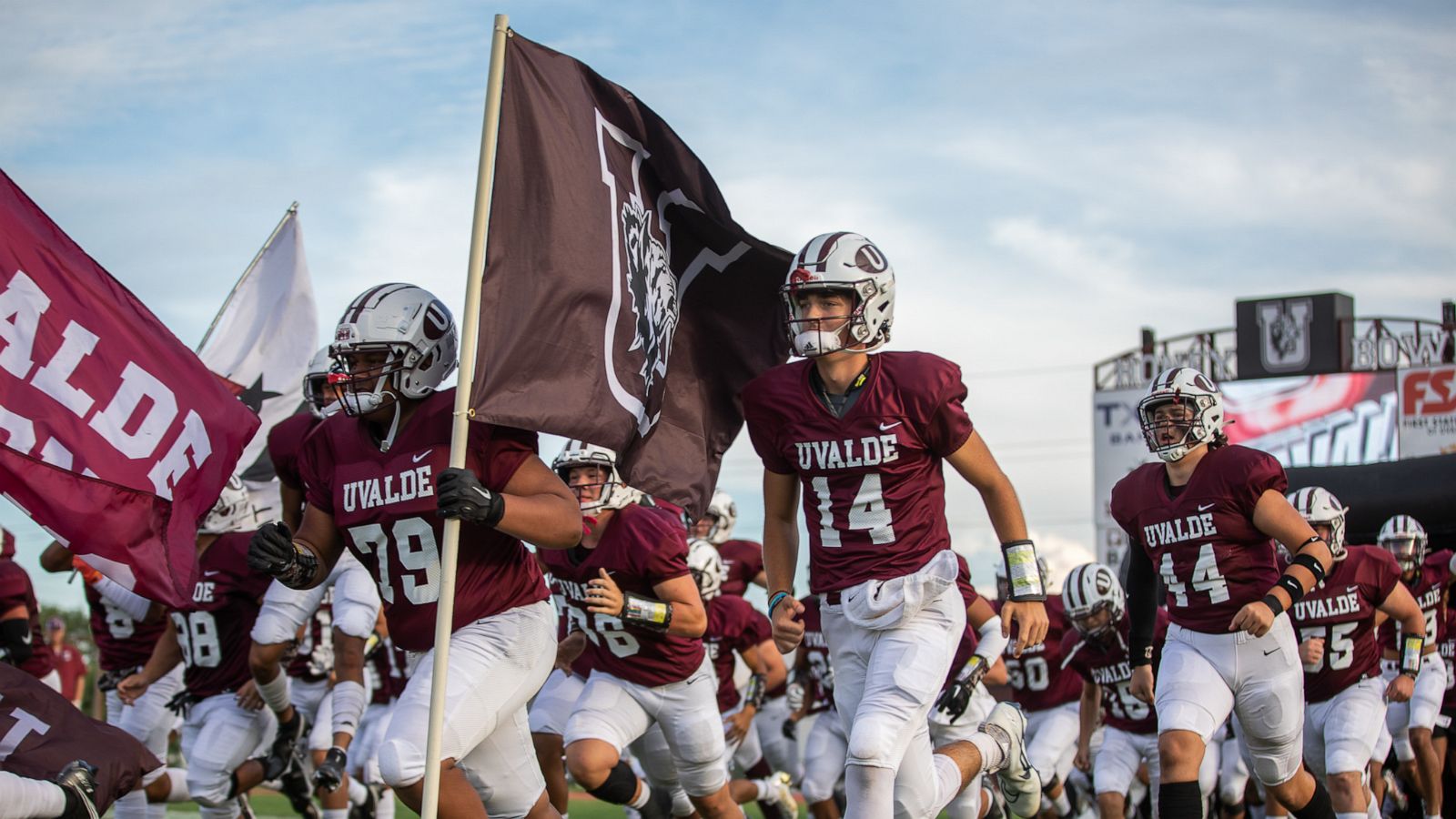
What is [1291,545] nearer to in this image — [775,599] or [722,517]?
[775,599]

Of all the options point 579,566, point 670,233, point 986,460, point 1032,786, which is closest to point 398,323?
point 670,233

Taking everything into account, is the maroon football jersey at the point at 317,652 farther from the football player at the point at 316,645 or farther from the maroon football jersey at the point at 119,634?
the maroon football jersey at the point at 119,634

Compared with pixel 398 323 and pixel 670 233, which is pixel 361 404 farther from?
pixel 670 233

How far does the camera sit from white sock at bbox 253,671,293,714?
9016 millimetres

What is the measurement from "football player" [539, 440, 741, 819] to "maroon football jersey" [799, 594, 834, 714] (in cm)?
261

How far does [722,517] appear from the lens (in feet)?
41.0

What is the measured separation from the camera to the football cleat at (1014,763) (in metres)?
7.65

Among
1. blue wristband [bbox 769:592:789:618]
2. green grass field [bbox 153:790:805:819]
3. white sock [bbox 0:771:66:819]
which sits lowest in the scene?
green grass field [bbox 153:790:805:819]

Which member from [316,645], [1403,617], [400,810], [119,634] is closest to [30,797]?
[119,634]

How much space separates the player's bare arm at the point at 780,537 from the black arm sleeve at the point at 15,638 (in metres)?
5.83

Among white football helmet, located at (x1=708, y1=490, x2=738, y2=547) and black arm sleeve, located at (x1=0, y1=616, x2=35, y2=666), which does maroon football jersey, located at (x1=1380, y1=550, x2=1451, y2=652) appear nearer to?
white football helmet, located at (x1=708, y1=490, x2=738, y2=547)

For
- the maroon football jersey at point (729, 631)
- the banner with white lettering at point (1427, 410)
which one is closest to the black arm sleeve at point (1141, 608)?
the maroon football jersey at point (729, 631)

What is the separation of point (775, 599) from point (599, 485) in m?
2.06

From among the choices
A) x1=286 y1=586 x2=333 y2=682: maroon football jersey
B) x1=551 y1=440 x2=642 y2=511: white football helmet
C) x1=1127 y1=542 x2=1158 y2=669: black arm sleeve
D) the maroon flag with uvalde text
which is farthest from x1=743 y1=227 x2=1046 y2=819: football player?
x1=286 y1=586 x2=333 y2=682: maroon football jersey
